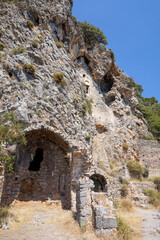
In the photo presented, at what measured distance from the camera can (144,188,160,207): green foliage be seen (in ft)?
45.1

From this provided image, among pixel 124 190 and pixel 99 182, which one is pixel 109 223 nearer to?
pixel 124 190

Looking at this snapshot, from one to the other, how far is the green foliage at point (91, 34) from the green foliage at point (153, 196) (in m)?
22.4

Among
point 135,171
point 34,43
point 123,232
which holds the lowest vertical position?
point 123,232

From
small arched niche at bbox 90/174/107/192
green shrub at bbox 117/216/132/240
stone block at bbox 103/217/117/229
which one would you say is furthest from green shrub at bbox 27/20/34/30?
green shrub at bbox 117/216/132/240

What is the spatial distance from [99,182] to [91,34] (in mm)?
23764

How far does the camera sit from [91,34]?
89.8 feet

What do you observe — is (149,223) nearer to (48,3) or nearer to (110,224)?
(110,224)

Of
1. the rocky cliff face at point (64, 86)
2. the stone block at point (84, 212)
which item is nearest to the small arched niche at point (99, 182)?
the rocky cliff face at point (64, 86)

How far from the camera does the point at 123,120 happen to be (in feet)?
83.1

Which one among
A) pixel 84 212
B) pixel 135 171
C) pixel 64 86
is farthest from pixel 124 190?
pixel 64 86

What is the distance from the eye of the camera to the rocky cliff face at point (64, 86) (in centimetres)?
1226

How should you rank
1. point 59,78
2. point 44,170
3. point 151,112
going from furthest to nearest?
point 151,112 → point 59,78 → point 44,170

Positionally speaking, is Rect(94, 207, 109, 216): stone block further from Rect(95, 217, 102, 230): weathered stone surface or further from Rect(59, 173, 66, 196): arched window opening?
Rect(59, 173, 66, 196): arched window opening

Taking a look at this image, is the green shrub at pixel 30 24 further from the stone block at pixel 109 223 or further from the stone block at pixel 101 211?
the stone block at pixel 109 223
